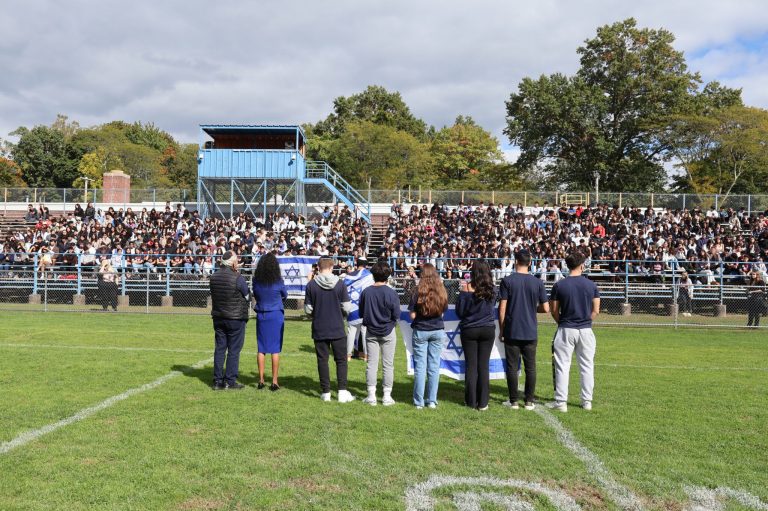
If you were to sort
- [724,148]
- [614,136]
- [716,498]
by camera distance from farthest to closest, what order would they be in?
[614,136] → [724,148] → [716,498]

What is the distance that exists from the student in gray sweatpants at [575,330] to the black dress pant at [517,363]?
0.96 ft

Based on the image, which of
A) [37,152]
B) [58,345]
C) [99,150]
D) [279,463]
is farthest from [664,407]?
[37,152]

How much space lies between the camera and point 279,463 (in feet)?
17.9

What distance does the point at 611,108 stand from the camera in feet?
174

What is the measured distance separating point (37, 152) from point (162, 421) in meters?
71.8

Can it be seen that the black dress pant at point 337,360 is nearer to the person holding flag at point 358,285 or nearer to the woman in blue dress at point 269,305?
the woman in blue dress at point 269,305

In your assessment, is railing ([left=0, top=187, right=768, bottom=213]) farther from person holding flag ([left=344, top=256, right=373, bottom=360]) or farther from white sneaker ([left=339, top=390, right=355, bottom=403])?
white sneaker ([left=339, top=390, right=355, bottom=403])

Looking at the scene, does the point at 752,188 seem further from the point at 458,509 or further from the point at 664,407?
the point at 458,509

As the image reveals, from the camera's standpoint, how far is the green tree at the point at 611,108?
166 ft

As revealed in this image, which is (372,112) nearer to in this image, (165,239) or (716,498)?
(165,239)

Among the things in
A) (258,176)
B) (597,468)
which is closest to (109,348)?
(597,468)

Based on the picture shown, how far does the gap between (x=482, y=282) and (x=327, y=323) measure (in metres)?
1.98

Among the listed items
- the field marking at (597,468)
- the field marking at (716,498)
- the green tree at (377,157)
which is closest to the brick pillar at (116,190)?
the green tree at (377,157)

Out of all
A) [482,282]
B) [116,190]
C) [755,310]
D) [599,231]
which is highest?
[116,190]
